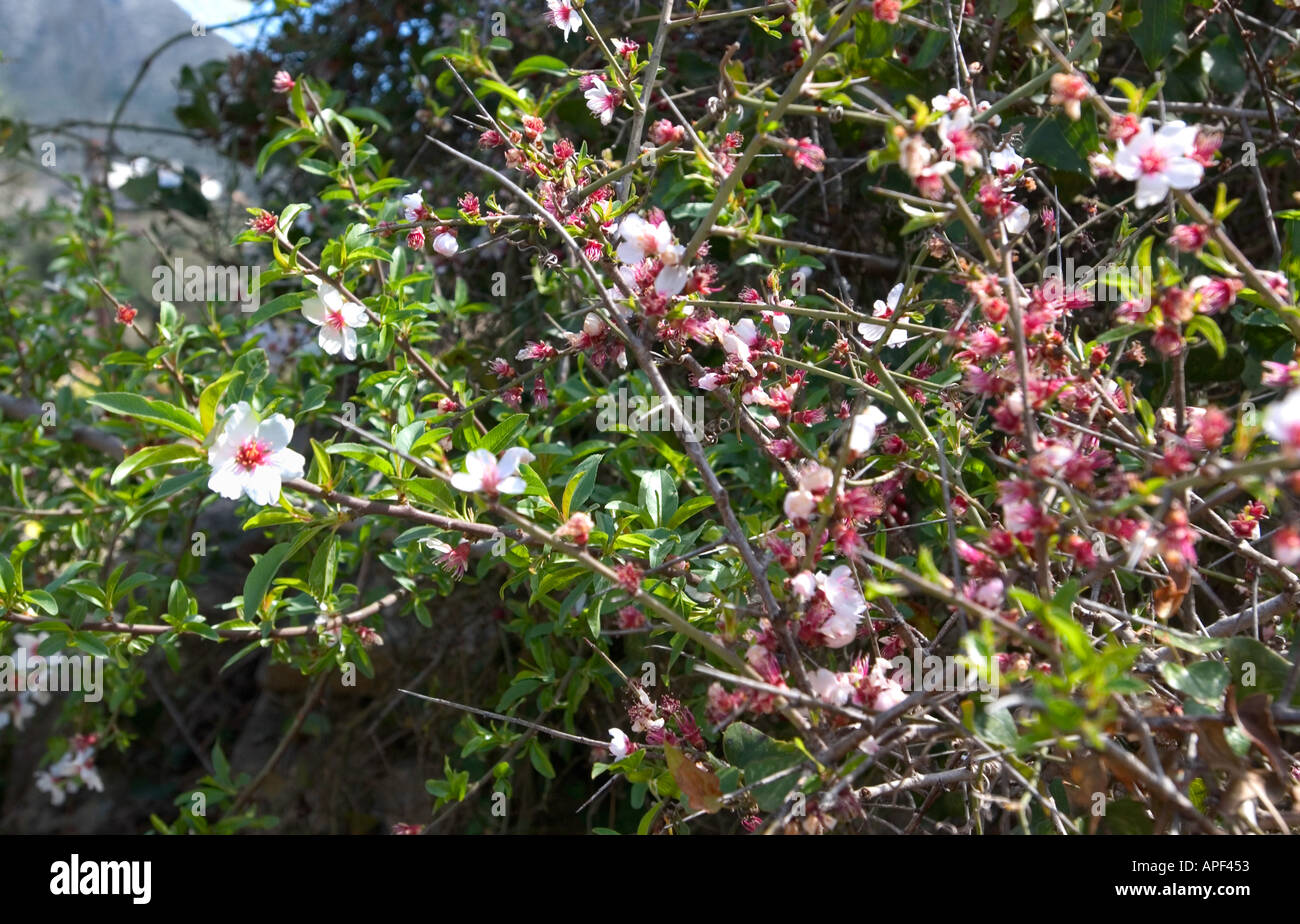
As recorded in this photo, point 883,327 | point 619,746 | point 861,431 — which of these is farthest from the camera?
point 883,327

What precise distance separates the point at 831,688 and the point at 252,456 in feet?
2.60

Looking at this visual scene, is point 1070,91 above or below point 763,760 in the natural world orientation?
above

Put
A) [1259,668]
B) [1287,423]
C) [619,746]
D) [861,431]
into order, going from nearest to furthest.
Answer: [1287,423], [861,431], [1259,668], [619,746]

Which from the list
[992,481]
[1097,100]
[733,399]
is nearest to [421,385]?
[733,399]

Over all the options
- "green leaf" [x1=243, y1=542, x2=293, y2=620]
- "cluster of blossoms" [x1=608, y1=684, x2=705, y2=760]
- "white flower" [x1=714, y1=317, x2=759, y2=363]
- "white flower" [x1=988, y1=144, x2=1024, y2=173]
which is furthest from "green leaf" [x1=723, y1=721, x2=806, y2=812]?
"white flower" [x1=988, y1=144, x2=1024, y2=173]

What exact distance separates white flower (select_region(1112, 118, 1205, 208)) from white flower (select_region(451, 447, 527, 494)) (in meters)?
0.77

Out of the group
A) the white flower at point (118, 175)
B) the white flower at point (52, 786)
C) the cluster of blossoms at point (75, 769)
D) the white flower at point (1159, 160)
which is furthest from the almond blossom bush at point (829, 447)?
the white flower at point (118, 175)

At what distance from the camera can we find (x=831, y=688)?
1.18 meters

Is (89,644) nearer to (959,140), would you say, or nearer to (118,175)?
(959,140)

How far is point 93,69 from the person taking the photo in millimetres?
4242

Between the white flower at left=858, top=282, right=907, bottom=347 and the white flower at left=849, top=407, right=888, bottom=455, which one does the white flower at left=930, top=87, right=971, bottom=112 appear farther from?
the white flower at left=849, top=407, right=888, bottom=455

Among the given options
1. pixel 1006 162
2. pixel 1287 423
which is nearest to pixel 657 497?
pixel 1006 162

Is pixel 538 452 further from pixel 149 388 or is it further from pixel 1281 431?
pixel 149 388

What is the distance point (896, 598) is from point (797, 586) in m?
0.68
